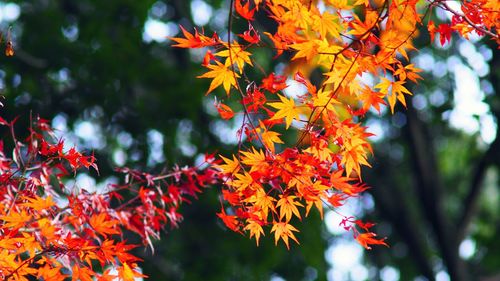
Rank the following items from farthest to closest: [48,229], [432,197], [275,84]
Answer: [432,197] < [275,84] < [48,229]

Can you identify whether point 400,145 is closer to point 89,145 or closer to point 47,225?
point 89,145

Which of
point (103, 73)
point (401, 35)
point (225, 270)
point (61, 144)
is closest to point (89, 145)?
point (103, 73)

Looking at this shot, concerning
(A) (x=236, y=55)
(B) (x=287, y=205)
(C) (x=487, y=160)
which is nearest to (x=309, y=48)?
(A) (x=236, y=55)

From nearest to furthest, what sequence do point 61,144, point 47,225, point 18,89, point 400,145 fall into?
1. point 47,225
2. point 61,144
3. point 18,89
4. point 400,145

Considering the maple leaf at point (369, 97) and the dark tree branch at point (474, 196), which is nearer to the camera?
the maple leaf at point (369, 97)

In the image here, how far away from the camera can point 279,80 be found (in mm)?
1748

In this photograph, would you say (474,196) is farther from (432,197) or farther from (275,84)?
(275,84)

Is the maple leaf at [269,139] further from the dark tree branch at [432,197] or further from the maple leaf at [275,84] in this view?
the dark tree branch at [432,197]

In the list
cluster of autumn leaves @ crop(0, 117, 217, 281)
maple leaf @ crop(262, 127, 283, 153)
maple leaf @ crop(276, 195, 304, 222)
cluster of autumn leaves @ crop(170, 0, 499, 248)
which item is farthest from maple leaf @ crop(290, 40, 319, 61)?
cluster of autumn leaves @ crop(0, 117, 217, 281)

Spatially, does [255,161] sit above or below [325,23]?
below

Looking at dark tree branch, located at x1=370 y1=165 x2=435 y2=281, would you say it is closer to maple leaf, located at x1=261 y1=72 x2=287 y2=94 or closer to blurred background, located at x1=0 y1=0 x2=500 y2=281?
blurred background, located at x1=0 y1=0 x2=500 y2=281

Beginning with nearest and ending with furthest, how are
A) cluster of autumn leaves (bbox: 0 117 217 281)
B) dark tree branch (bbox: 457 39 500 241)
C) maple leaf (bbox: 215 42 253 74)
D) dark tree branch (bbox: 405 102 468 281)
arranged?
1. cluster of autumn leaves (bbox: 0 117 217 281)
2. maple leaf (bbox: 215 42 253 74)
3. dark tree branch (bbox: 457 39 500 241)
4. dark tree branch (bbox: 405 102 468 281)

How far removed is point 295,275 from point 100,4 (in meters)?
2.64

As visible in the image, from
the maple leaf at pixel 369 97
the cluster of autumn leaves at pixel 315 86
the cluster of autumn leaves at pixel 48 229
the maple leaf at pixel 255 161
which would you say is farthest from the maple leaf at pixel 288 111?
the cluster of autumn leaves at pixel 48 229
